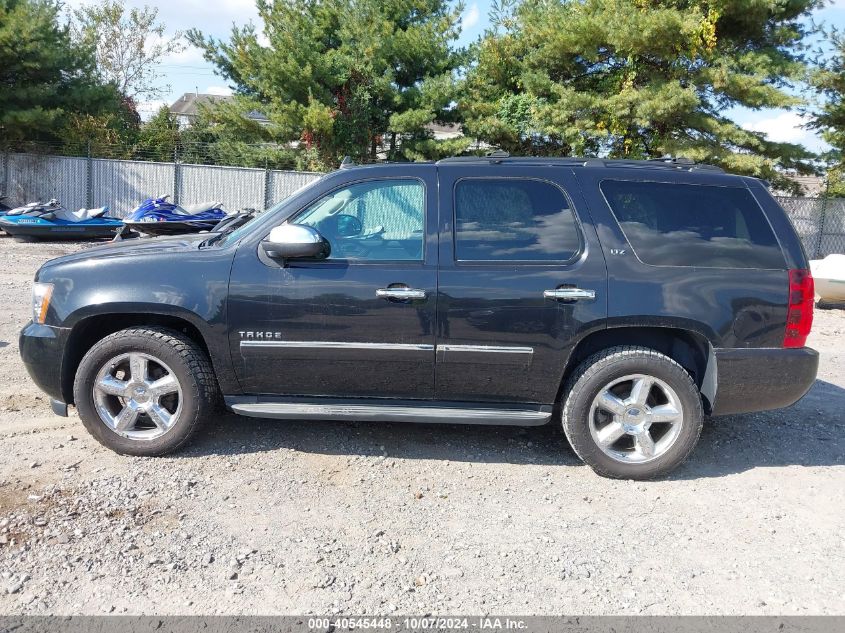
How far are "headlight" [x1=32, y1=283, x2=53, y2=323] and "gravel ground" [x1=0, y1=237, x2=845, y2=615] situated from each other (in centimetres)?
82

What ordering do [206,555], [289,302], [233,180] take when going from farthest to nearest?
[233,180], [289,302], [206,555]

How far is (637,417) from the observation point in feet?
13.9

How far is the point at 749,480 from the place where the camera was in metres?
4.36

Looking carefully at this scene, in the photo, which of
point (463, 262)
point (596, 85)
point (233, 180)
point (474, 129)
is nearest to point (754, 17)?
point (596, 85)

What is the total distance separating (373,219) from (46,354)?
219 cm

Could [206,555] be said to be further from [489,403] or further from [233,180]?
[233,180]

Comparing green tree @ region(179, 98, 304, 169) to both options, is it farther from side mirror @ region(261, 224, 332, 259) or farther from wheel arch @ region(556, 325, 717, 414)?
wheel arch @ region(556, 325, 717, 414)

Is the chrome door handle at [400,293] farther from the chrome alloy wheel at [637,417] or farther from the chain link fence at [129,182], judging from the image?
the chain link fence at [129,182]

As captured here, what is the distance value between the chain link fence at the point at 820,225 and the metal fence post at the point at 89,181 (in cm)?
2125

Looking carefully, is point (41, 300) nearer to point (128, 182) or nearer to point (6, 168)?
point (128, 182)

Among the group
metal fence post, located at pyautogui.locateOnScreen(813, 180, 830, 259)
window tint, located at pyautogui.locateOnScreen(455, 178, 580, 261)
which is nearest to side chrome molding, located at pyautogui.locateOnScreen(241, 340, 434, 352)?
window tint, located at pyautogui.locateOnScreen(455, 178, 580, 261)

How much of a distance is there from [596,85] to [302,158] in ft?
31.1

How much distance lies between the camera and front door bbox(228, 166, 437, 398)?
413cm

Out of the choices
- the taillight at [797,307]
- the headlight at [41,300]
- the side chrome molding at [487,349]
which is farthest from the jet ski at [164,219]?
the taillight at [797,307]
